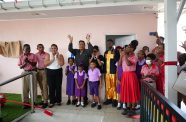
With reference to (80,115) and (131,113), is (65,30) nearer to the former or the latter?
(80,115)

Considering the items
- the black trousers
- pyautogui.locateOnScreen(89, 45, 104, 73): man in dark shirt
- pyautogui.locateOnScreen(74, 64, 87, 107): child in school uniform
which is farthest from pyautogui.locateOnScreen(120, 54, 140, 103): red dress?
the black trousers

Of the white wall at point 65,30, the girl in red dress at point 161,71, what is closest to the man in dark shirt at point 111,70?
the white wall at point 65,30

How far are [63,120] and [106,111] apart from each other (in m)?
1.08

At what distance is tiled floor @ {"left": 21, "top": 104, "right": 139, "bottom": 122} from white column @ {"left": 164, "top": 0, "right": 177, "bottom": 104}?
55.0 inches

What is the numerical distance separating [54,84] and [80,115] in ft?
4.04

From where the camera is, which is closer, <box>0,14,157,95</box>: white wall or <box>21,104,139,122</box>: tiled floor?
<box>21,104,139,122</box>: tiled floor

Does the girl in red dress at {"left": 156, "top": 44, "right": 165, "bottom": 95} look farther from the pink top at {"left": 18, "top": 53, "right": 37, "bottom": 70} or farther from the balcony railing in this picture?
the pink top at {"left": 18, "top": 53, "right": 37, "bottom": 70}

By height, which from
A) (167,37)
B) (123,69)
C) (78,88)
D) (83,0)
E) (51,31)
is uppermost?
(83,0)

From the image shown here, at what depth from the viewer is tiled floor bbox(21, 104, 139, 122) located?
494cm

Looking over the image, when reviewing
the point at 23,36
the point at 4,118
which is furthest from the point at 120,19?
the point at 4,118

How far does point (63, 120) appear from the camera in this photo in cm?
493

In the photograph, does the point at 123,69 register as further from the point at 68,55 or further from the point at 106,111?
the point at 68,55

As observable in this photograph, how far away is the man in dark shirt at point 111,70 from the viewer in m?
5.82

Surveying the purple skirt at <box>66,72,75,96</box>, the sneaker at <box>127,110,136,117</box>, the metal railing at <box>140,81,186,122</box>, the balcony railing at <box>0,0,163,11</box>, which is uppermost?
the balcony railing at <box>0,0,163,11</box>
